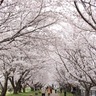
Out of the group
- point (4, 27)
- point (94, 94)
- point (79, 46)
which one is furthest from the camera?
point (94, 94)

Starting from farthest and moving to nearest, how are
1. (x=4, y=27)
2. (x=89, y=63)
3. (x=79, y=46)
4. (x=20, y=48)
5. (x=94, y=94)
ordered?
(x=94, y=94) < (x=89, y=63) < (x=79, y=46) < (x=20, y=48) < (x=4, y=27)

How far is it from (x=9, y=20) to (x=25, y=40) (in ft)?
3.69

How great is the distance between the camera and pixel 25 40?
435 inches

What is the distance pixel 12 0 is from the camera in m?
9.12

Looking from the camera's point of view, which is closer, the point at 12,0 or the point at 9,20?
the point at 12,0

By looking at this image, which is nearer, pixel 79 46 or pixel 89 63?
pixel 79 46

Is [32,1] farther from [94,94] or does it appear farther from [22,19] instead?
[94,94]

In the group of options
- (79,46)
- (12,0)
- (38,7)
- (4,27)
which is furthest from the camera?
(79,46)

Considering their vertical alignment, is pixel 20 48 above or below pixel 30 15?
below

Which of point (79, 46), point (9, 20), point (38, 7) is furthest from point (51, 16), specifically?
point (79, 46)

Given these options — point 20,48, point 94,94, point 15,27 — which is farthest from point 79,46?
point 94,94

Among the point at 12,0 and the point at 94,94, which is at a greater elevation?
the point at 12,0

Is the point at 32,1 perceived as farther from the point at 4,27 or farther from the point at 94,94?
the point at 94,94

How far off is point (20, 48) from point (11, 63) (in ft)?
22.8
